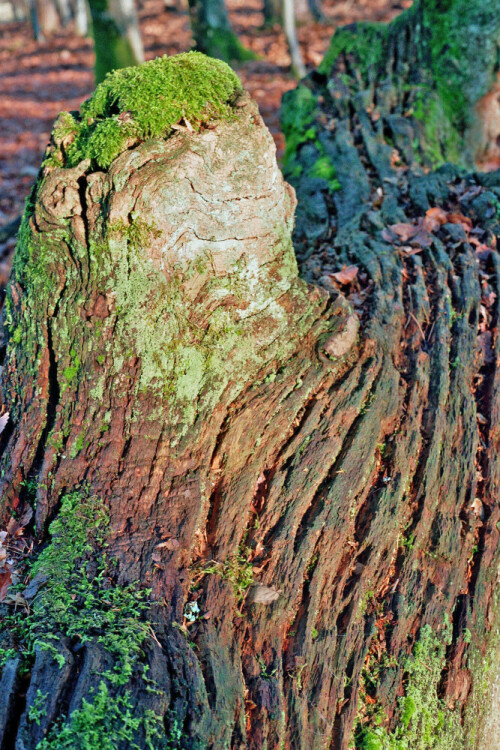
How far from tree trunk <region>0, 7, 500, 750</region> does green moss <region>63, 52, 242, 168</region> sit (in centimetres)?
1

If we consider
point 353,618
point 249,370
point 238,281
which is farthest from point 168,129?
point 353,618

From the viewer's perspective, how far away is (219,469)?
2828 mm

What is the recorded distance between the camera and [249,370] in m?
3.05

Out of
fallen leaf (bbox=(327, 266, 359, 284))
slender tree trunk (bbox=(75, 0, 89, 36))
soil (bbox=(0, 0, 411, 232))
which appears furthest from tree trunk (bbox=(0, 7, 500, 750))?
slender tree trunk (bbox=(75, 0, 89, 36))

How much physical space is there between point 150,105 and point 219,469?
1.91 m

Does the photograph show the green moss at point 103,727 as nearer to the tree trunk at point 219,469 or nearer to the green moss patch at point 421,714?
the tree trunk at point 219,469

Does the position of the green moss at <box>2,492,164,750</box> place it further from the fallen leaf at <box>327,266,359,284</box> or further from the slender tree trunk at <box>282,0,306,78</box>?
the slender tree trunk at <box>282,0,306,78</box>

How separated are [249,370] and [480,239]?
245 centimetres

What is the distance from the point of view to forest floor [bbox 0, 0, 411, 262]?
409 inches

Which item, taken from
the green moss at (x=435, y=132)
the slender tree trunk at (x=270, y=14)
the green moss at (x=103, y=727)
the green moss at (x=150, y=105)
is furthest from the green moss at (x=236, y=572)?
the slender tree trunk at (x=270, y=14)

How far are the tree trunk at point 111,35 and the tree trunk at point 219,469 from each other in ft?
31.1

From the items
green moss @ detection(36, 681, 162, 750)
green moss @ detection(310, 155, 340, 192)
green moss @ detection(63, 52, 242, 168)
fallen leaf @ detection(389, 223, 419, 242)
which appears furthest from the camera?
green moss @ detection(310, 155, 340, 192)

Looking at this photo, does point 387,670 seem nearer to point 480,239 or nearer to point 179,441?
point 179,441

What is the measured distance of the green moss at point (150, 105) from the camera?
2928 millimetres
